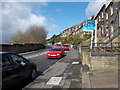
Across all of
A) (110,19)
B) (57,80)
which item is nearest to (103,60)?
(57,80)

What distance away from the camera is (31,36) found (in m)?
48.7

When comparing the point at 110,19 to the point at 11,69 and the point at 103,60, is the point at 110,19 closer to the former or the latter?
the point at 103,60

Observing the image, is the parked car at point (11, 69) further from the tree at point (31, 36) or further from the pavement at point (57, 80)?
the tree at point (31, 36)

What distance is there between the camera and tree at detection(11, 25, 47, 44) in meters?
42.9

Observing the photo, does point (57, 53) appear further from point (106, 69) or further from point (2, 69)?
point (2, 69)

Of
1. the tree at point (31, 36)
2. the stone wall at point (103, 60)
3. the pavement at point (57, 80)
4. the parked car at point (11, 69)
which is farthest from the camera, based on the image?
the tree at point (31, 36)

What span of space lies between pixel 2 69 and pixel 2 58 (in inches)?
19.2

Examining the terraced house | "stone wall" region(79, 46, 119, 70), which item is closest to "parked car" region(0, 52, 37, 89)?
"stone wall" region(79, 46, 119, 70)

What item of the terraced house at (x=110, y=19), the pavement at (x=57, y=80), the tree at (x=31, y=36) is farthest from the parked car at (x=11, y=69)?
the tree at (x=31, y=36)

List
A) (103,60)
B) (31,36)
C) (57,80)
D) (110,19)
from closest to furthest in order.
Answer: (57,80), (103,60), (110,19), (31,36)

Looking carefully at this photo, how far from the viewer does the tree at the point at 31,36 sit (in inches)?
1689

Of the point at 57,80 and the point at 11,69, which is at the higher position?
the point at 11,69

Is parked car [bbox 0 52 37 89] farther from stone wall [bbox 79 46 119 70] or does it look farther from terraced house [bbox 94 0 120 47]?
terraced house [bbox 94 0 120 47]

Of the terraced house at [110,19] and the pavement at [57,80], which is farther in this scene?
the terraced house at [110,19]
